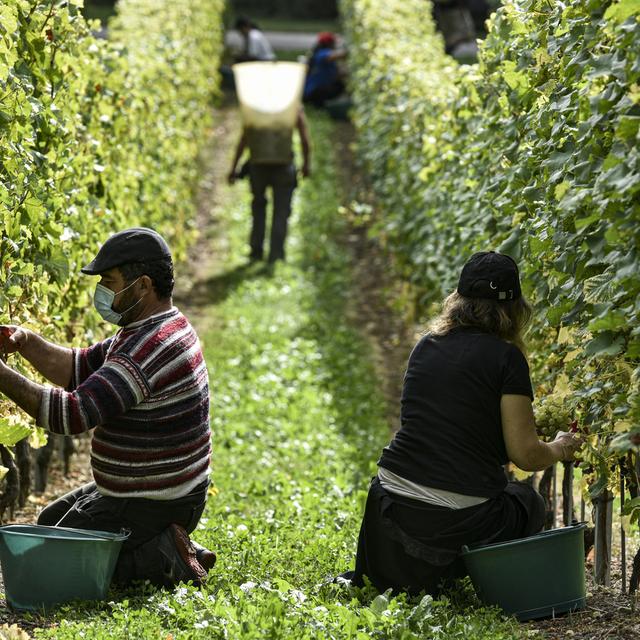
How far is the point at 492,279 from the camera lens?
4559 mm

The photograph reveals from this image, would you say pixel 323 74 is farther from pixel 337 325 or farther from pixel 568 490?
pixel 568 490

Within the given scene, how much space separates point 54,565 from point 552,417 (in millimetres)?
1927

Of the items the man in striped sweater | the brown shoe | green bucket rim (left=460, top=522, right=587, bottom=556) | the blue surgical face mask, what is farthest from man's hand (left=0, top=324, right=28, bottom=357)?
green bucket rim (left=460, top=522, right=587, bottom=556)

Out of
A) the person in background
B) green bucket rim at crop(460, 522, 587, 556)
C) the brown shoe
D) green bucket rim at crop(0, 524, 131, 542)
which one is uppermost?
the person in background

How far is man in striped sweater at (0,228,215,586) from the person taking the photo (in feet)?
15.2

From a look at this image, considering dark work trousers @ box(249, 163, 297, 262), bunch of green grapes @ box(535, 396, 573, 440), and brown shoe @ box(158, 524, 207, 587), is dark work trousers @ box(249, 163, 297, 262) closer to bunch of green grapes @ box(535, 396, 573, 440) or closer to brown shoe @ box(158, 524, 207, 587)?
bunch of green grapes @ box(535, 396, 573, 440)

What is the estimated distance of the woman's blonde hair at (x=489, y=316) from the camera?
459 centimetres

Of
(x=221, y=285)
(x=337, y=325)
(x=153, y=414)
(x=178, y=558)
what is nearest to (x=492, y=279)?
(x=153, y=414)

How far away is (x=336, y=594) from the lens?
15.5ft

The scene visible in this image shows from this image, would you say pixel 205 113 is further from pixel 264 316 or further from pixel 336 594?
pixel 336 594

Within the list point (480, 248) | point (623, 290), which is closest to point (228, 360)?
point (480, 248)

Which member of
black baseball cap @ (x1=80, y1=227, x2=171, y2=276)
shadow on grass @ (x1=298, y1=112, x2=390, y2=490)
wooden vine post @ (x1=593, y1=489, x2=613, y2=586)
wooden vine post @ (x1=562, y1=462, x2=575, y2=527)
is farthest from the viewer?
shadow on grass @ (x1=298, y1=112, x2=390, y2=490)

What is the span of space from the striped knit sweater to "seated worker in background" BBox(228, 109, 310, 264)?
7.37 metres

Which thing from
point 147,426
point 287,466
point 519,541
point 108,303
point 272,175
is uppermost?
point 108,303
